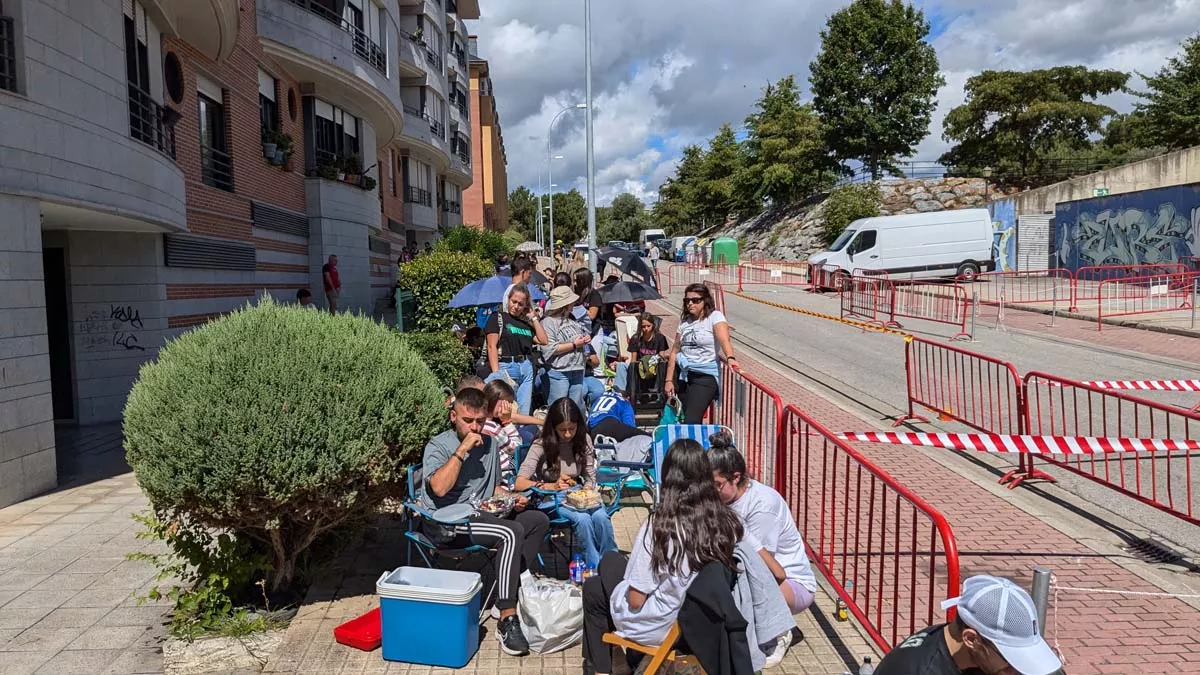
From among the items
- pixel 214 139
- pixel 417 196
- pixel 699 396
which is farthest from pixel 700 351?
pixel 417 196

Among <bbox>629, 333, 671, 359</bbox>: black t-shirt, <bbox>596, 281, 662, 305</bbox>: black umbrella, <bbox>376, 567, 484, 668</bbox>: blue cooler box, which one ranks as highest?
<bbox>596, 281, 662, 305</bbox>: black umbrella

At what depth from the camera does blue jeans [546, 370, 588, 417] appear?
8133mm

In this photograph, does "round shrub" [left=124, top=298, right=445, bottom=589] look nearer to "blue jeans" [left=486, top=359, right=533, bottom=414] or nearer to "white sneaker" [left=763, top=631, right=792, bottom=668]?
"white sneaker" [left=763, top=631, right=792, bottom=668]

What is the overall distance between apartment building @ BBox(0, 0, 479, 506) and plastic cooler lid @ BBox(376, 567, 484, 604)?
5057mm

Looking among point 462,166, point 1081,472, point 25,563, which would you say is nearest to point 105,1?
point 25,563

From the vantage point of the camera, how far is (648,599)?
3568 millimetres

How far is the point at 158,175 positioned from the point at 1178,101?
46.4 metres

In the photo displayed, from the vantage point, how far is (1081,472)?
7117 mm

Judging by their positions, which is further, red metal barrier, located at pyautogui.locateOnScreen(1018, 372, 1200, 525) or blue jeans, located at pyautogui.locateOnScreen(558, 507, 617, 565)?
red metal barrier, located at pyautogui.locateOnScreen(1018, 372, 1200, 525)

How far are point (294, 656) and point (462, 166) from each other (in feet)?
134

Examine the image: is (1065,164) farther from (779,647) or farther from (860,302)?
(779,647)

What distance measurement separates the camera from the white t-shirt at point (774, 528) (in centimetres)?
408

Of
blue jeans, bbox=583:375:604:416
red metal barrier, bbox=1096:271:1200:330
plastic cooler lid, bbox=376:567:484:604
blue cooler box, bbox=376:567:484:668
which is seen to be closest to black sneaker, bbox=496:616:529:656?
blue cooler box, bbox=376:567:484:668

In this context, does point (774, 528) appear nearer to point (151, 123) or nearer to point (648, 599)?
point (648, 599)
